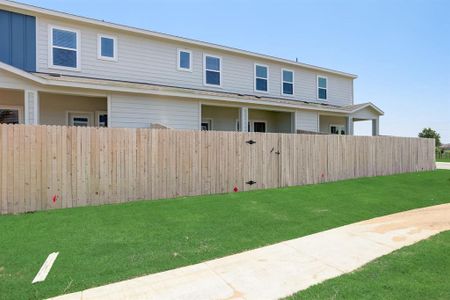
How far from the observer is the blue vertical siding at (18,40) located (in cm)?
1086

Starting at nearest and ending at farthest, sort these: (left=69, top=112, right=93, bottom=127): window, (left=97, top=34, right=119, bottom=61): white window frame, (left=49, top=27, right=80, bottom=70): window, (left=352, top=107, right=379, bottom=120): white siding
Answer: (left=49, top=27, right=80, bottom=70): window → (left=97, top=34, right=119, bottom=61): white window frame → (left=69, top=112, right=93, bottom=127): window → (left=352, top=107, right=379, bottom=120): white siding

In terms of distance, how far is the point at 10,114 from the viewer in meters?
12.2

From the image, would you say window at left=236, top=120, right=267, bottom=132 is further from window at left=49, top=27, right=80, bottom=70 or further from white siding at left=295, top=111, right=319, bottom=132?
window at left=49, top=27, right=80, bottom=70

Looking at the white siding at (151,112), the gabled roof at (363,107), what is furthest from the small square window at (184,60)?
the gabled roof at (363,107)

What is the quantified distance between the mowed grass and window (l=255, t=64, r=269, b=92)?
8.83 m

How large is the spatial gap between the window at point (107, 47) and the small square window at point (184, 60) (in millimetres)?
2943

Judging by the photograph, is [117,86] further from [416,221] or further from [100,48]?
[416,221]

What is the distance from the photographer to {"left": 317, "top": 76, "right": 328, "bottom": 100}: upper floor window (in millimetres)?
19797

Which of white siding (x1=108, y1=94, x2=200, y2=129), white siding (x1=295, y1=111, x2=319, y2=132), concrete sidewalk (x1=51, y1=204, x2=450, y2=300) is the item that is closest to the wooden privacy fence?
concrete sidewalk (x1=51, y1=204, x2=450, y2=300)

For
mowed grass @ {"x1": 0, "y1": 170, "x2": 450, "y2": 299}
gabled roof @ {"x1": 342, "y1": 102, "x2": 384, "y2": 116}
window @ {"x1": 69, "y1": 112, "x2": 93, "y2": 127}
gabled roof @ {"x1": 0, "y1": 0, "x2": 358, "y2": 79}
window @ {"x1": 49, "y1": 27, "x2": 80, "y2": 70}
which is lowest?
mowed grass @ {"x1": 0, "y1": 170, "x2": 450, "y2": 299}

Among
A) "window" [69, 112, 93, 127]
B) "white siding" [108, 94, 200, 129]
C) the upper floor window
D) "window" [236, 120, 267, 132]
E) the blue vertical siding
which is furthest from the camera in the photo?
the upper floor window

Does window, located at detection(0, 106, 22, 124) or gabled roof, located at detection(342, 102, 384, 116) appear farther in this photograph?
gabled roof, located at detection(342, 102, 384, 116)

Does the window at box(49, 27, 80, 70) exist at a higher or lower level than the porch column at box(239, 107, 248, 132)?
higher

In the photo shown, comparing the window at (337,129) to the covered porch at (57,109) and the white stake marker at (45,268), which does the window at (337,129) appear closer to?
the covered porch at (57,109)
